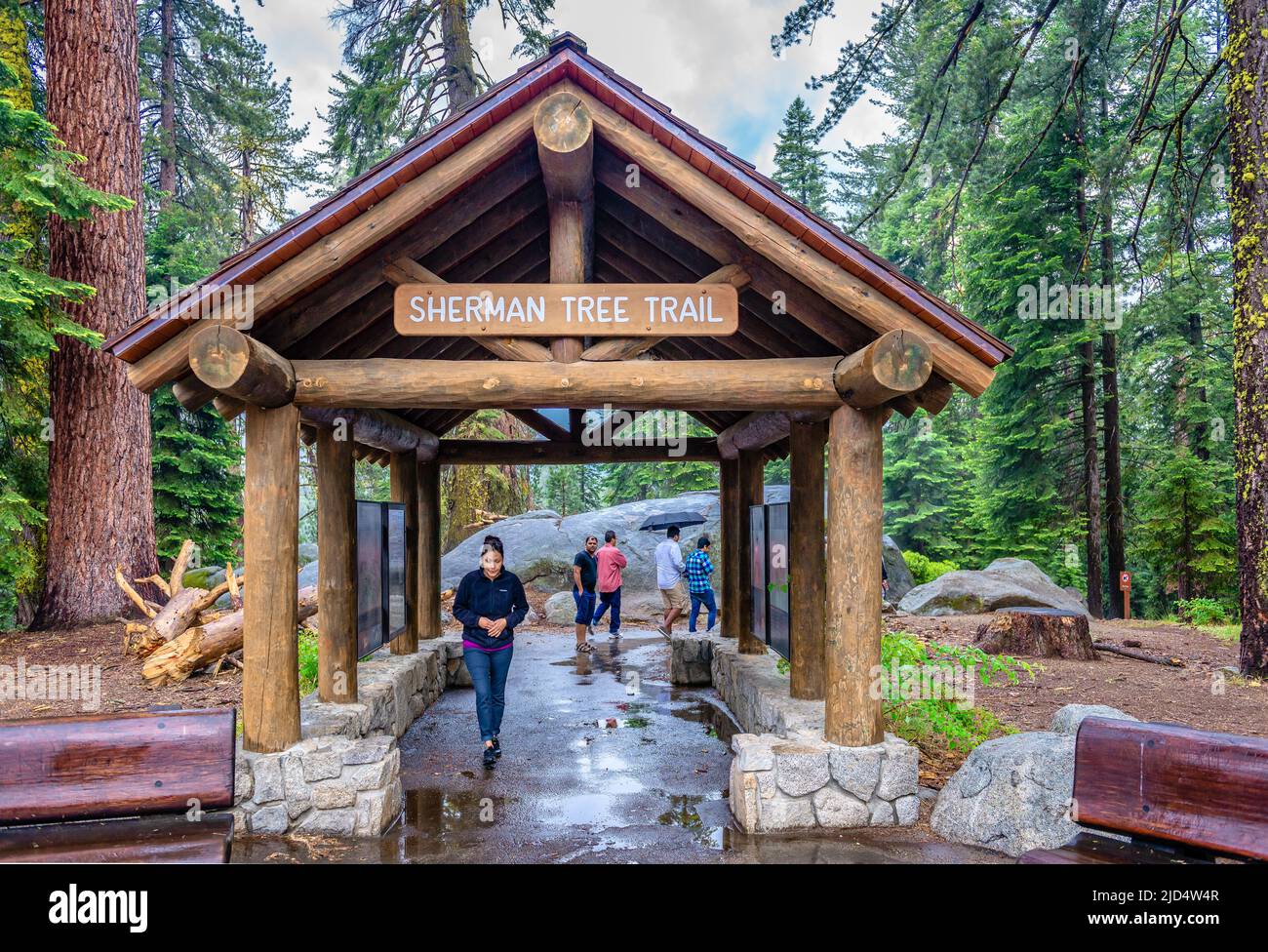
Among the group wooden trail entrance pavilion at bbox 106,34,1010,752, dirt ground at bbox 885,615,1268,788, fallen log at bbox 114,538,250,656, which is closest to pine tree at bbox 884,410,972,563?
dirt ground at bbox 885,615,1268,788

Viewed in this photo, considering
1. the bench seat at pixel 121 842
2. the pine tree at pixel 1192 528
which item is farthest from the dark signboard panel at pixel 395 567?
the pine tree at pixel 1192 528

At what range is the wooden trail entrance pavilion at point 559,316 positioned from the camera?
204 inches

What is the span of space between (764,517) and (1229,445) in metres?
16.3

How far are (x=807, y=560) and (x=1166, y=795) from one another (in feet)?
13.0

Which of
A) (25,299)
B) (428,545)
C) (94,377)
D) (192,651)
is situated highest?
(25,299)

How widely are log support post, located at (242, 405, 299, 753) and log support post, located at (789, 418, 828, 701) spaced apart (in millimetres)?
4139

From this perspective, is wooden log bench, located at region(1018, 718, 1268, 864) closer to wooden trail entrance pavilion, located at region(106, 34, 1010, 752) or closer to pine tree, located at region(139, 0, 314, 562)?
wooden trail entrance pavilion, located at region(106, 34, 1010, 752)

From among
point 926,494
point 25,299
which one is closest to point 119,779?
point 25,299

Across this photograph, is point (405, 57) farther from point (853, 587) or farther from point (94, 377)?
point (853, 587)

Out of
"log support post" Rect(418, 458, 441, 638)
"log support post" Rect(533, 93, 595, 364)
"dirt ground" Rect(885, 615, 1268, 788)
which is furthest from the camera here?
"log support post" Rect(418, 458, 441, 638)

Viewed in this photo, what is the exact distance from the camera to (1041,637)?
10.9 metres

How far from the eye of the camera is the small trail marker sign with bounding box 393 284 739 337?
18.2 feet

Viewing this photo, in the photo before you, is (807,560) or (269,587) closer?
(269,587)

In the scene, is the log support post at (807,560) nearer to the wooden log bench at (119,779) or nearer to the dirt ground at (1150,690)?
the dirt ground at (1150,690)
